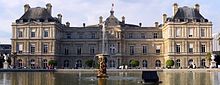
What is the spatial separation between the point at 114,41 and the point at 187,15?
41.4 ft

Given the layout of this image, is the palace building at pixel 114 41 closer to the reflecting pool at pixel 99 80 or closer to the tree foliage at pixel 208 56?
the tree foliage at pixel 208 56

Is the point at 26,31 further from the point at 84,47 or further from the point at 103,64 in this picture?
the point at 103,64

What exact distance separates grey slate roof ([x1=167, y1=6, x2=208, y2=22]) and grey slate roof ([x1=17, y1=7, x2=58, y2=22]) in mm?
19617

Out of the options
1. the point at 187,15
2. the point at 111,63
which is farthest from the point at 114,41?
the point at 187,15

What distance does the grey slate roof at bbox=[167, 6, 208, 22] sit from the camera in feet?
237

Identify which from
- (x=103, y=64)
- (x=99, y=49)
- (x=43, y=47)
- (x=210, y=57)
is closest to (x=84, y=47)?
(x=99, y=49)

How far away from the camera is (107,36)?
75.1m

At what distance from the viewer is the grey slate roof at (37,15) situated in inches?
2862

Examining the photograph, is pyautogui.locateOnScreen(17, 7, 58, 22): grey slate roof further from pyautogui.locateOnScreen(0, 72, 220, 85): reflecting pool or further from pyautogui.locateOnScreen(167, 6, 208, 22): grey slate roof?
pyautogui.locateOnScreen(0, 72, 220, 85): reflecting pool

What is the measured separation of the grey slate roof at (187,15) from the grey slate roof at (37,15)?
772 inches

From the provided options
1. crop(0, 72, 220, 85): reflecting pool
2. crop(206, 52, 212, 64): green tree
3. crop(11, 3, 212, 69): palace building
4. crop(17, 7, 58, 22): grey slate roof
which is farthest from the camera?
crop(17, 7, 58, 22): grey slate roof

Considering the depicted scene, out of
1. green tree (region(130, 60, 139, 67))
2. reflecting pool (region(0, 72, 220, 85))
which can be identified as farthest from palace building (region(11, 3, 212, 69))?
reflecting pool (region(0, 72, 220, 85))

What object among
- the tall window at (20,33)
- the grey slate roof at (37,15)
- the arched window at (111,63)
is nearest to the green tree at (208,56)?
the arched window at (111,63)

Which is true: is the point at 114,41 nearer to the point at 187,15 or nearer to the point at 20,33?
the point at 187,15
